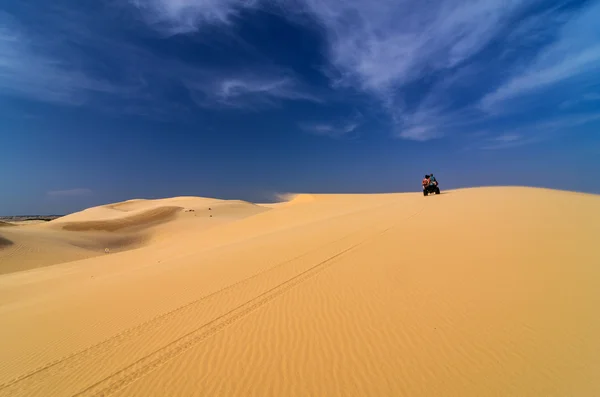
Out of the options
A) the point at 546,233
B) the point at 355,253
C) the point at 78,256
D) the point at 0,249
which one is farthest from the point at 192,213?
the point at 546,233

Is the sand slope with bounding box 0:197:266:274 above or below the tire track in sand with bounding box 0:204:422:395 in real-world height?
above

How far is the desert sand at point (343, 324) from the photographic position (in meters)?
3.80

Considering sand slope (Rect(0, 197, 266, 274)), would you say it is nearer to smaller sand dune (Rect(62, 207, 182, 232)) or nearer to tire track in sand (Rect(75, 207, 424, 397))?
smaller sand dune (Rect(62, 207, 182, 232))

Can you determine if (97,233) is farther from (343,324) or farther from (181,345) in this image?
(343,324)

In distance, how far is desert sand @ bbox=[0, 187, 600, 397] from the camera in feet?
12.5

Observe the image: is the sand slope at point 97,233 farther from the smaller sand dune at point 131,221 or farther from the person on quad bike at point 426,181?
the person on quad bike at point 426,181

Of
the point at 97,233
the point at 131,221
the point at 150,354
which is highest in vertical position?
the point at 131,221

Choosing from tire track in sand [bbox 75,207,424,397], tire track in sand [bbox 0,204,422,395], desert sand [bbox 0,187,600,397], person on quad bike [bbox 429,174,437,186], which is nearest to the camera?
desert sand [bbox 0,187,600,397]

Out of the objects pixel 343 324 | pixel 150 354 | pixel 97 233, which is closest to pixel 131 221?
pixel 97 233

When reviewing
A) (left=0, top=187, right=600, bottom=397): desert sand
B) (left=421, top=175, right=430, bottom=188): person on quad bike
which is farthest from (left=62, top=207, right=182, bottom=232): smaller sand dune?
(left=421, top=175, right=430, bottom=188): person on quad bike

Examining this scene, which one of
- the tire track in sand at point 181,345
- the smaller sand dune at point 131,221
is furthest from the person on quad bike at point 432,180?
the smaller sand dune at point 131,221

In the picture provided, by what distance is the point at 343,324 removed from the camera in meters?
5.21

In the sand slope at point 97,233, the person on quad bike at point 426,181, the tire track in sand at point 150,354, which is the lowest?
the tire track in sand at point 150,354

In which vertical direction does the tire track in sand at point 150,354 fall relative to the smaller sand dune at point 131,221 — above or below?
below
